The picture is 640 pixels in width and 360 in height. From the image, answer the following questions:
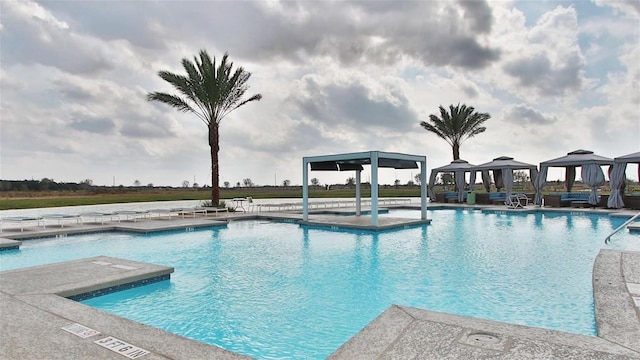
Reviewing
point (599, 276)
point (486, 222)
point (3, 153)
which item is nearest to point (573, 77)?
point (486, 222)

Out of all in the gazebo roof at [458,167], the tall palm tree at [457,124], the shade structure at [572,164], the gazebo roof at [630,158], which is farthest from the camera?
the tall palm tree at [457,124]

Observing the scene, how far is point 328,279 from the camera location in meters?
7.03

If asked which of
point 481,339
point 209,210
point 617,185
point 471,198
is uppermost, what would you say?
point 617,185

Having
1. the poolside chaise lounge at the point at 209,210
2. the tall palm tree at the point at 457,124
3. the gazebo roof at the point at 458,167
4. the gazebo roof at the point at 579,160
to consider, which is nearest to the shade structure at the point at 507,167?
the gazebo roof at the point at 458,167

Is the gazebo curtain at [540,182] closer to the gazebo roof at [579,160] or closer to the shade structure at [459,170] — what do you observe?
the gazebo roof at [579,160]

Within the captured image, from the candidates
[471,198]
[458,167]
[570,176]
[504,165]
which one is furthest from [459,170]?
[570,176]

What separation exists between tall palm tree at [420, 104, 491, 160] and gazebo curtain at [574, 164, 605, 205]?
10.4 meters

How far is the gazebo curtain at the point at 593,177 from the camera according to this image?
19.2 m

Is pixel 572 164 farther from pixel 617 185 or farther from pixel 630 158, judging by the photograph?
pixel 630 158

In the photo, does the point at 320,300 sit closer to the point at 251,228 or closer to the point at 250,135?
the point at 251,228

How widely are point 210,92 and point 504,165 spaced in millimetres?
16901

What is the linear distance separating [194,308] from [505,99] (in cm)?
1876

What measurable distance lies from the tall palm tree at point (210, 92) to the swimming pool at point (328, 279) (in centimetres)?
769

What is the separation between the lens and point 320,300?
5773 millimetres
